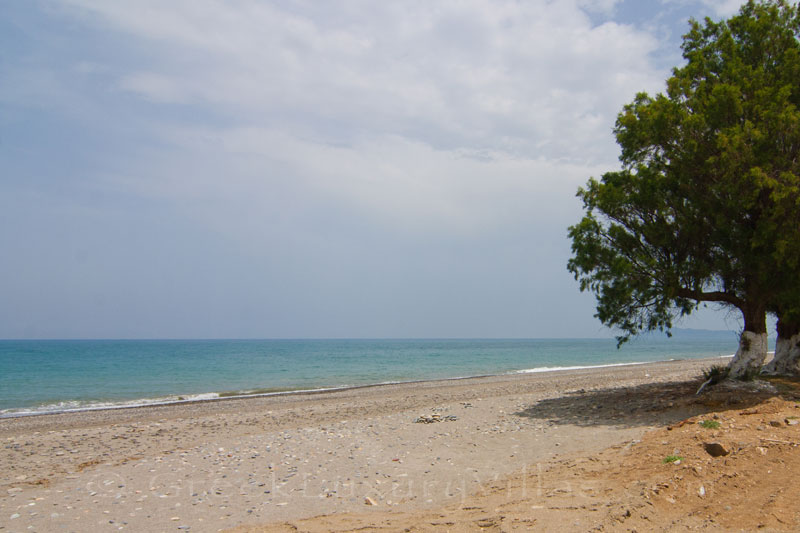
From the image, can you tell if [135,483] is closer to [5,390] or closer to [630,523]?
[630,523]

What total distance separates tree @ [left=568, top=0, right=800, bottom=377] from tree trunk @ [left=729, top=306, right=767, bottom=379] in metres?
0.03

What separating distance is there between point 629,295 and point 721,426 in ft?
24.7

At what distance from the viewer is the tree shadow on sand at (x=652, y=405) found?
1268 cm

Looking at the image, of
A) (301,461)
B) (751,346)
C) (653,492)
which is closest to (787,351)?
(751,346)

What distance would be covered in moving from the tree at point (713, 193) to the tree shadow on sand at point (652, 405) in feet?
4.67

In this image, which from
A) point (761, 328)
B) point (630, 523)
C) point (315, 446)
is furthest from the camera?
point (761, 328)

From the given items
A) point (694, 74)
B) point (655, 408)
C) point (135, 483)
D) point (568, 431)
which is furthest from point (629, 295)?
point (135, 483)

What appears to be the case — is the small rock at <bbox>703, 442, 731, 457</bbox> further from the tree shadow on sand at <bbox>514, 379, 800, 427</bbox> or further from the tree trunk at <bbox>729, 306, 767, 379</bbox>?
the tree trunk at <bbox>729, 306, 767, 379</bbox>

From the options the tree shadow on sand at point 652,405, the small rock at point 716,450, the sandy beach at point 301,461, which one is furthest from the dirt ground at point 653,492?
the tree shadow on sand at point 652,405

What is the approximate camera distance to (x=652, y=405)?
1419 cm

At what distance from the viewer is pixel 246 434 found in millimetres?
14617

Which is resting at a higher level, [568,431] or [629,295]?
[629,295]

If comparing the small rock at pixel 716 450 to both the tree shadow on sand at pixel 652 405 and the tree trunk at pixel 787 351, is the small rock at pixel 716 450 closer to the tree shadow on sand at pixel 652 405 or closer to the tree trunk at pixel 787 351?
the tree shadow on sand at pixel 652 405

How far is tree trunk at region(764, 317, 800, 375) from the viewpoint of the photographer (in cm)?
1747
